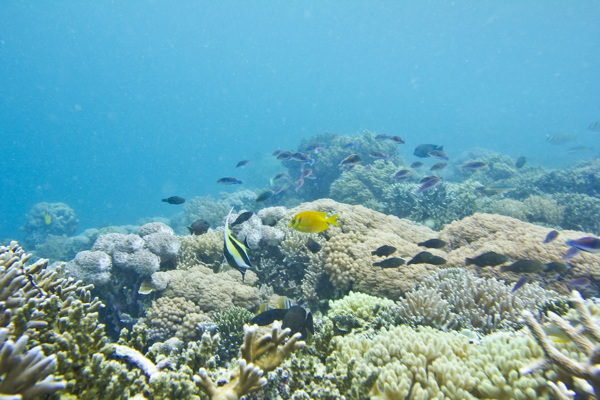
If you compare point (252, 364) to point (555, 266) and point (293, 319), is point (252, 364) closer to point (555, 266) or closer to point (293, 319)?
point (293, 319)

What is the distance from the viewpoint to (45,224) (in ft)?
59.9

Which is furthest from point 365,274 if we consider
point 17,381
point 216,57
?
point 216,57

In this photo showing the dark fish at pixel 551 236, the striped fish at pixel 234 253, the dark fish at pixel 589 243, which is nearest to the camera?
the striped fish at pixel 234 253

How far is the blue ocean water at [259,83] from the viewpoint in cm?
9612

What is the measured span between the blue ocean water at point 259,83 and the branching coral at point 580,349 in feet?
259

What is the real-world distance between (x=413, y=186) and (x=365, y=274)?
6.93m

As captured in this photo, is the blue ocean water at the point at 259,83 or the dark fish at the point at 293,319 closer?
the dark fish at the point at 293,319

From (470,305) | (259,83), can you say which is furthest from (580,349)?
(259,83)

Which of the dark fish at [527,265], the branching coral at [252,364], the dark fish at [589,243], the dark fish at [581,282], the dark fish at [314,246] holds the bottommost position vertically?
the dark fish at [581,282]

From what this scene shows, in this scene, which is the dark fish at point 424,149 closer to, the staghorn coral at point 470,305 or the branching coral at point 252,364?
the staghorn coral at point 470,305

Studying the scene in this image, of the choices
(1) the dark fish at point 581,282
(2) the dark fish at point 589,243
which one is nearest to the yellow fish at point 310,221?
(2) the dark fish at point 589,243

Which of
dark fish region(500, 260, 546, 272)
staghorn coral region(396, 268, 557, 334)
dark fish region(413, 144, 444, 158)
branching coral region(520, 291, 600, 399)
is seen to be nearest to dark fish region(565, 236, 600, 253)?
dark fish region(500, 260, 546, 272)

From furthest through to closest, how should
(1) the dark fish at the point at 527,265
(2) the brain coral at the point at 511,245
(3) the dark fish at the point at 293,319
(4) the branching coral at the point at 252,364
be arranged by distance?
(2) the brain coral at the point at 511,245
(1) the dark fish at the point at 527,265
(3) the dark fish at the point at 293,319
(4) the branching coral at the point at 252,364

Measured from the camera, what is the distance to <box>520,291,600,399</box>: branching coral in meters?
1.59
